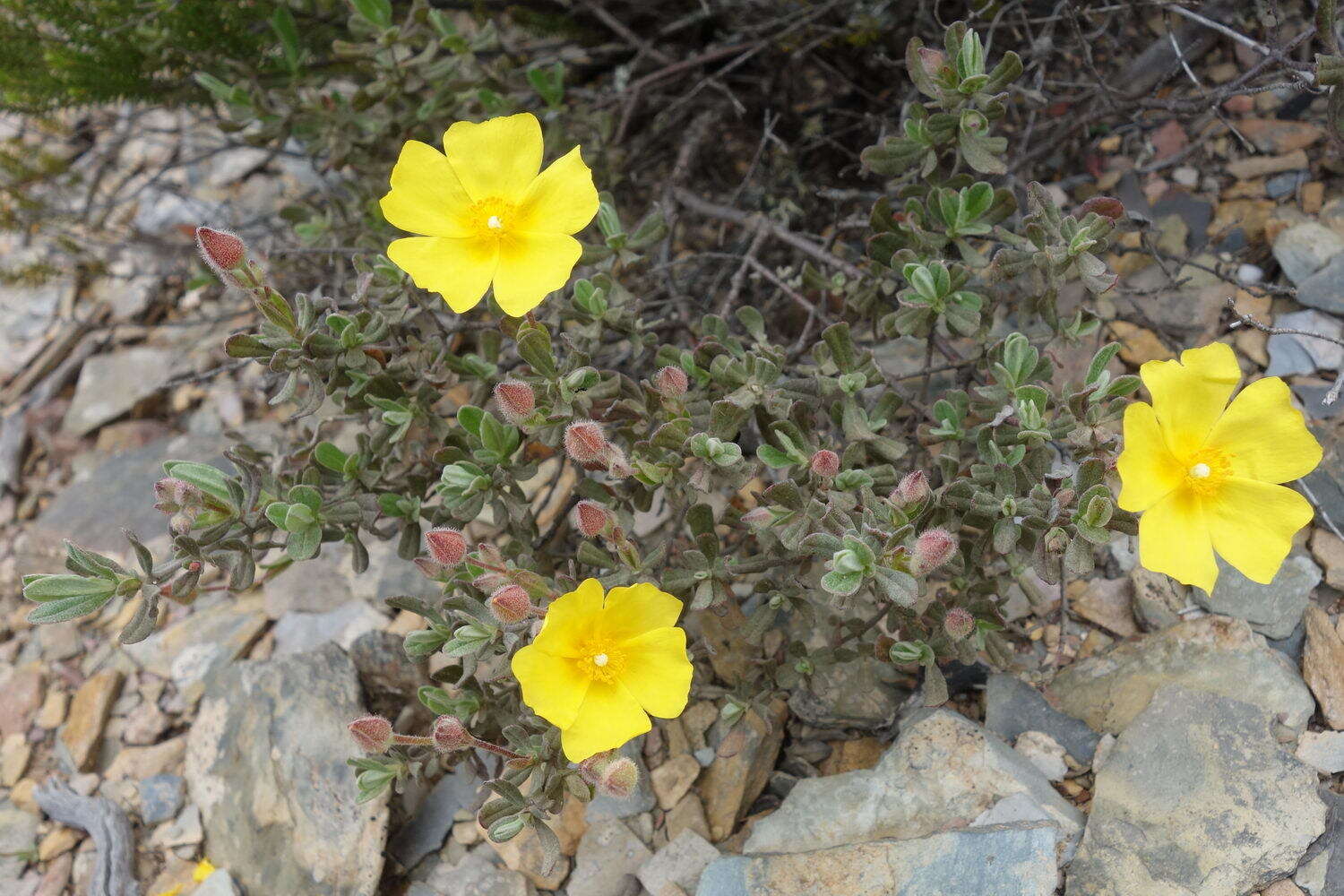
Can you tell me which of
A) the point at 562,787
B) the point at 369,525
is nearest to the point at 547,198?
the point at 369,525

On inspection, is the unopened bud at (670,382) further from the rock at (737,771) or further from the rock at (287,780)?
the rock at (287,780)

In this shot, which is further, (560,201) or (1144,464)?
(560,201)

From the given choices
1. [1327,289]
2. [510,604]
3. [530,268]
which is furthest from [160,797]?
[1327,289]

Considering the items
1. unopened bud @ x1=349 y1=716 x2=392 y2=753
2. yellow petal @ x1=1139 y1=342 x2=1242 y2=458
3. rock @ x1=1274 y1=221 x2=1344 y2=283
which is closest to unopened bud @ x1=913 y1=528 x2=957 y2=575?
yellow petal @ x1=1139 y1=342 x2=1242 y2=458

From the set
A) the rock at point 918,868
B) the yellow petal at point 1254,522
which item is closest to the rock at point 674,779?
the rock at point 918,868

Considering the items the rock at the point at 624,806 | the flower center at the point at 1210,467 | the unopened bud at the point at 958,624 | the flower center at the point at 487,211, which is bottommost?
the rock at the point at 624,806

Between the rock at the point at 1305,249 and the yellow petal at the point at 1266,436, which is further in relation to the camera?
the rock at the point at 1305,249

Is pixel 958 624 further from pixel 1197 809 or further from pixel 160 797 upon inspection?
pixel 160 797

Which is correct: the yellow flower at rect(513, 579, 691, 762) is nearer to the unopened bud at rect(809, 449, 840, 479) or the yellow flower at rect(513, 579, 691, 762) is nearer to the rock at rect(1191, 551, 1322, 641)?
the unopened bud at rect(809, 449, 840, 479)
